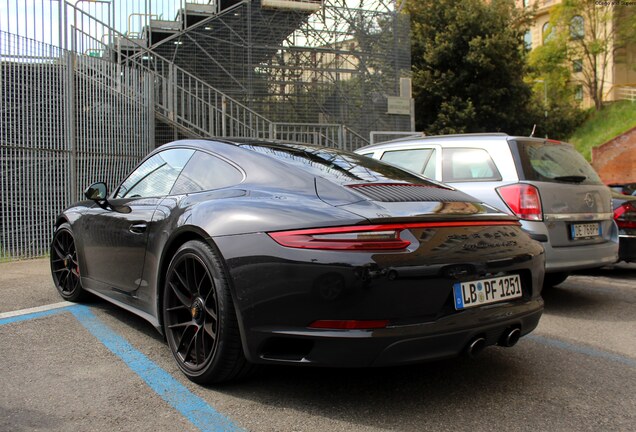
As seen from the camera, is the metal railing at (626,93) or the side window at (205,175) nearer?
the side window at (205,175)

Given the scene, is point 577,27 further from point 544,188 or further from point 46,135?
point 544,188

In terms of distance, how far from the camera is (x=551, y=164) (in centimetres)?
519

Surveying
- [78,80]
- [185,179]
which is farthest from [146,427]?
[78,80]

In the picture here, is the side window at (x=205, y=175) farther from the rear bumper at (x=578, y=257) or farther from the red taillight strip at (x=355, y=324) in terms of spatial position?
the rear bumper at (x=578, y=257)

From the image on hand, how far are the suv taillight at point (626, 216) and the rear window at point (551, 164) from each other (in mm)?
1650

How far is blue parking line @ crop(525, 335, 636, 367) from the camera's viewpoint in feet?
11.9

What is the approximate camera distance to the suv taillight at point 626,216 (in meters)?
6.78

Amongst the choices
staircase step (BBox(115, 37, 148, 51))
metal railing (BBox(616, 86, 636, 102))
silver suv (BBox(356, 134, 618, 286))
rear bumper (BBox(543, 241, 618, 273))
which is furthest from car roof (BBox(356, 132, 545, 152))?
metal railing (BBox(616, 86, 636, 102))

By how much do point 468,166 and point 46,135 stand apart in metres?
6.32

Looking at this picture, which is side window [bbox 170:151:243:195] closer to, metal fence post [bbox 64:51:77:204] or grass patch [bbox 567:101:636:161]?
metal fence post [bbox 64:51:77:204]

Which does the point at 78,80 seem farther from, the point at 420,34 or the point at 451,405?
the point at 420,34

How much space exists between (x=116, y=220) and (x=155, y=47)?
1249 centimetres

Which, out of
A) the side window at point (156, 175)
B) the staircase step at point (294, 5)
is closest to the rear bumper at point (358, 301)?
the side window at point (156, 175)

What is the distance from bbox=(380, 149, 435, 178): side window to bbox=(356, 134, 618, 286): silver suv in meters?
0.03
